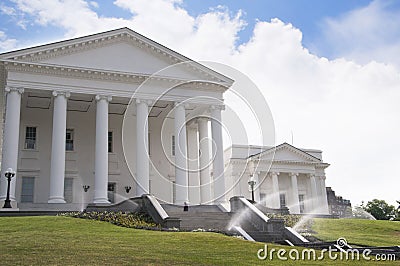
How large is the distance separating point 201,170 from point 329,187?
128 feet

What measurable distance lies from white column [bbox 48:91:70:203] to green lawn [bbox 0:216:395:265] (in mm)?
11391

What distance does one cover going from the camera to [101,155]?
33969 mm

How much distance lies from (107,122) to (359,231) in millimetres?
18523

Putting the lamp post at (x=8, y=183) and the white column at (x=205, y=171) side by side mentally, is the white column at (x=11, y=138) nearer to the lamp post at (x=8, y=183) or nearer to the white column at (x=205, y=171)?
the lamp post at (x=8, y=183)

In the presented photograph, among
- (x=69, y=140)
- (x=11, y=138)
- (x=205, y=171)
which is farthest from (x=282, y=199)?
(x=11, y=138)

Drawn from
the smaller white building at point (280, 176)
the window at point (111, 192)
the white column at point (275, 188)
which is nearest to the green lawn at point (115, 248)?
the window at point (111, 192)

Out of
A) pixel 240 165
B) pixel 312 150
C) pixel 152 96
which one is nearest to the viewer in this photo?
pixel 152 96

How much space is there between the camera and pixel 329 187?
7362cm

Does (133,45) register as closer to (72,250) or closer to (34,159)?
(34,159)

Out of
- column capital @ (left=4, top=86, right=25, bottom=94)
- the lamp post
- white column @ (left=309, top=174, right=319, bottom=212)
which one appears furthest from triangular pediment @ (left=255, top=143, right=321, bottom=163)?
the lamp post

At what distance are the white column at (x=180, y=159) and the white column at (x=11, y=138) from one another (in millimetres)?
11230

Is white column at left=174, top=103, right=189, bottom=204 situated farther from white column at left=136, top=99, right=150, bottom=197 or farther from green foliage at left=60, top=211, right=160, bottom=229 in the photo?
green foliage at left=60, top=211, right=160, bottom=229

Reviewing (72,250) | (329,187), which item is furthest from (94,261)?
(329,187)

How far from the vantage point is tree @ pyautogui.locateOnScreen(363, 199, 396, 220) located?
269 feet
